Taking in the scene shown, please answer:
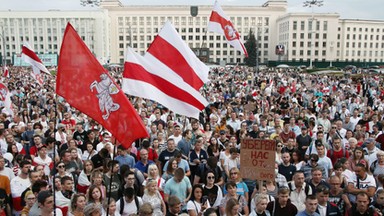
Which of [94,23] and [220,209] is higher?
[94,23]

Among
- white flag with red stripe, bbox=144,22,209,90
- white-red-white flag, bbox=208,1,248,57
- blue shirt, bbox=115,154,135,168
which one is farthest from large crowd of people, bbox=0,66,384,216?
white-red-white flag, bbox=208,1,248,57

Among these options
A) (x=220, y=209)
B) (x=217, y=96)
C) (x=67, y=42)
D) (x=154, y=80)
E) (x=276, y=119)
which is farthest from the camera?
(x=217, y=96)

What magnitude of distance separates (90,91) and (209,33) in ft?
361

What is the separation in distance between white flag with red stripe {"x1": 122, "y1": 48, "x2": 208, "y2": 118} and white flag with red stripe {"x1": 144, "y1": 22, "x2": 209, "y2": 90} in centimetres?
9

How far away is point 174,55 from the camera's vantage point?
634 centimetres

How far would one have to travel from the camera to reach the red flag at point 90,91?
405cm

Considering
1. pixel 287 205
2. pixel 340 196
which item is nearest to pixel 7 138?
pixel 287 205

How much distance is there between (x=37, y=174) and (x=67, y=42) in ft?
8.21

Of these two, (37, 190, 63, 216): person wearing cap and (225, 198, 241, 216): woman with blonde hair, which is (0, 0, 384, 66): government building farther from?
(37, 190, 63, 216): person wearing cap

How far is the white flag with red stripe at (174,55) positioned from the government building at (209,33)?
9220 centimetres

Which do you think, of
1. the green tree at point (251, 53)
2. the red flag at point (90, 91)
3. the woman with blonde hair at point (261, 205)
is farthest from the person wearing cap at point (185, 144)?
the green tree at point (251, 53)

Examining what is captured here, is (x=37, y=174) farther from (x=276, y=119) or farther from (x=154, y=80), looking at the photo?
(x=276, y=119)

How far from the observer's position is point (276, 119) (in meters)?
10.3

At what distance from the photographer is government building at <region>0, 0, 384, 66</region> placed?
10038cm
